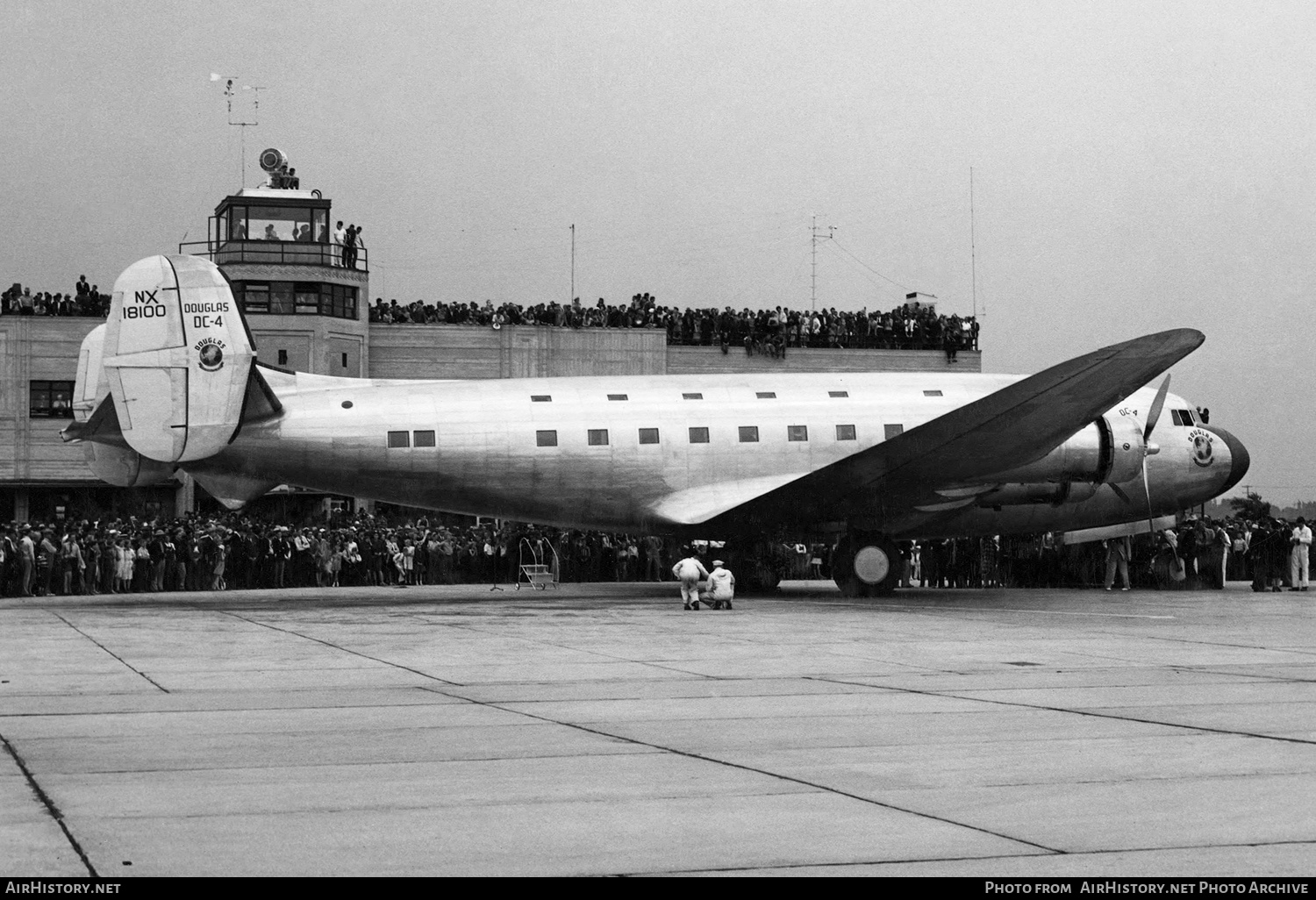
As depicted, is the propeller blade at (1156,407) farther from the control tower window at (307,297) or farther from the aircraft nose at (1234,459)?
the control tower window at (307,297)

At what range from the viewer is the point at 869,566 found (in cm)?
2867

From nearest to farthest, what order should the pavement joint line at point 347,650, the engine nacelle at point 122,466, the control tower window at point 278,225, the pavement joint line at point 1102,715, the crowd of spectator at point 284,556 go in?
the pavement joint line at point 1102,715
the pavement joint line at point 347,650
the engine nacelle at point 122,466
the crowd of spectator at point 284,556
the control tower window at point 278,225

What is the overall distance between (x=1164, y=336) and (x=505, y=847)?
19009mm

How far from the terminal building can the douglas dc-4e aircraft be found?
2518 cm

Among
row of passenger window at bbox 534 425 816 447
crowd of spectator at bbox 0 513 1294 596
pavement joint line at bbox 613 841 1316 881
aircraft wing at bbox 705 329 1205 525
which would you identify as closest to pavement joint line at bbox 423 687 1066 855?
pavement joint line at bbox 613 841 1316 881

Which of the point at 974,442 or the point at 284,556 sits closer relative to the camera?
the point at 974,442

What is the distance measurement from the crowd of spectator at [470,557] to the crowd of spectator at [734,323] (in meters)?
16.7

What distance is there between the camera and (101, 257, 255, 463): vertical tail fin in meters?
25.6

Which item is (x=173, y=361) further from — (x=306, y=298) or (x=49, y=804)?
(x=306, y=298)

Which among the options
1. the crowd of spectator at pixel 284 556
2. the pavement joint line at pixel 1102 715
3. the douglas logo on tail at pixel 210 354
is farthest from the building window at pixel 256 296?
the pavement joint line at pixel 1102 715

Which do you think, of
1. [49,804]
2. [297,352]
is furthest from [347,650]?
[297,352]

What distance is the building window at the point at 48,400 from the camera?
174 ft

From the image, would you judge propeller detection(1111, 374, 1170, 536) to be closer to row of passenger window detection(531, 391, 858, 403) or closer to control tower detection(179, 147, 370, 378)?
row of passenger window detection(531, 391, 858, 403)

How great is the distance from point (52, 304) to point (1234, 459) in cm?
4087
